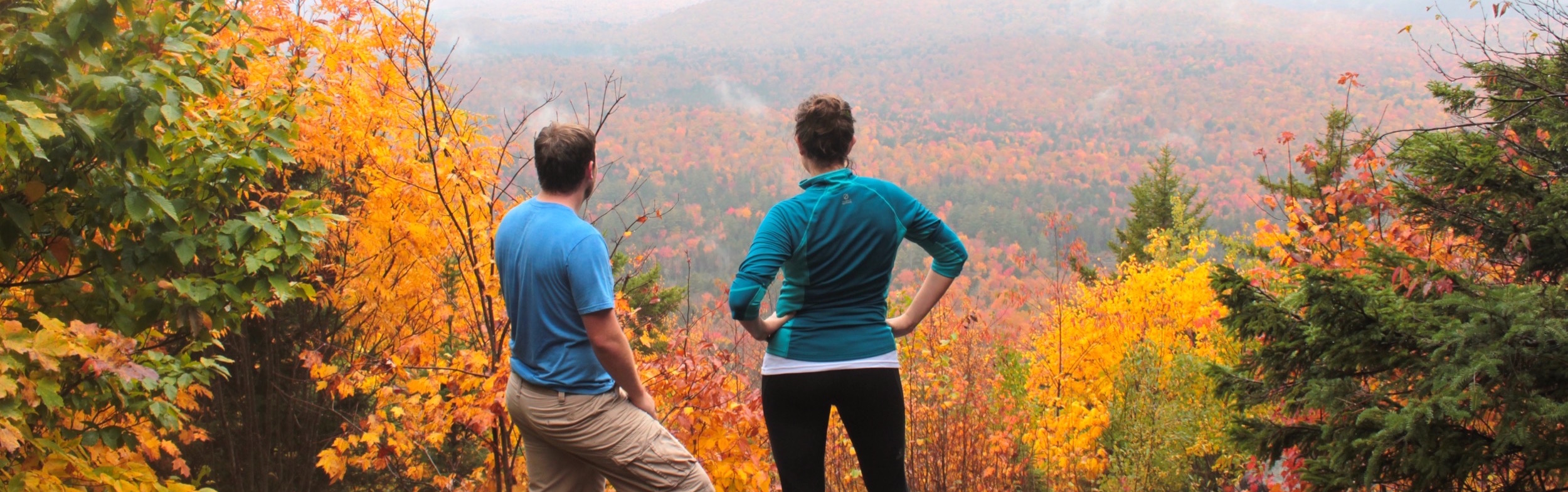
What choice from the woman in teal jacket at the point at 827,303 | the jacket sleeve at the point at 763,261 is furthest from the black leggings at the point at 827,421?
the jacket sleeve at the point at 763,261

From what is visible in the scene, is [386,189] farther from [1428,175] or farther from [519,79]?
[519,79]

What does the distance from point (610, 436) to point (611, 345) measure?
0.96 feet

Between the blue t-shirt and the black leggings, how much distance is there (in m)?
0.48

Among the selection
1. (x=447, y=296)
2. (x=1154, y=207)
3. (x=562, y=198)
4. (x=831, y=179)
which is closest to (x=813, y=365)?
(x=831, y=179)

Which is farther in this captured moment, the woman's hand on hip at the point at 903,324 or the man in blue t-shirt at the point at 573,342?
the woman's hand on hip at the point at 903,324

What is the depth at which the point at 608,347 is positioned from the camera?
2350 millimetres

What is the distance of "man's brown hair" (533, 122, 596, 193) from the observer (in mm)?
2416

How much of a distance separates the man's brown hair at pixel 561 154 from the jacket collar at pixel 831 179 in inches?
22.8

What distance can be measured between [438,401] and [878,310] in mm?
2201

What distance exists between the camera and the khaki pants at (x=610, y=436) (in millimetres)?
2461

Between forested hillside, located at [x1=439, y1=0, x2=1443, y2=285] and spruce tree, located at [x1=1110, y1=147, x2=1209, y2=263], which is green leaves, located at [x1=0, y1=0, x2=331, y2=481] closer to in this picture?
spruce tree, located at [x1=1110, y1=147, x2=1209, y2=263]

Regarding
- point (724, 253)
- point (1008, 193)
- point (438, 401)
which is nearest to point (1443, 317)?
point (438, 401)

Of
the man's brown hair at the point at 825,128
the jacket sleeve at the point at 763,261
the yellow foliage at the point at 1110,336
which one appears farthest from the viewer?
the yellow foliage at the point at 1110,336

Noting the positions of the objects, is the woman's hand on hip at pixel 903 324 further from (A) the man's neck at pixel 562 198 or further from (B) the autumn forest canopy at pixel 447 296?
(A) the man's neck at pixel 562 198
